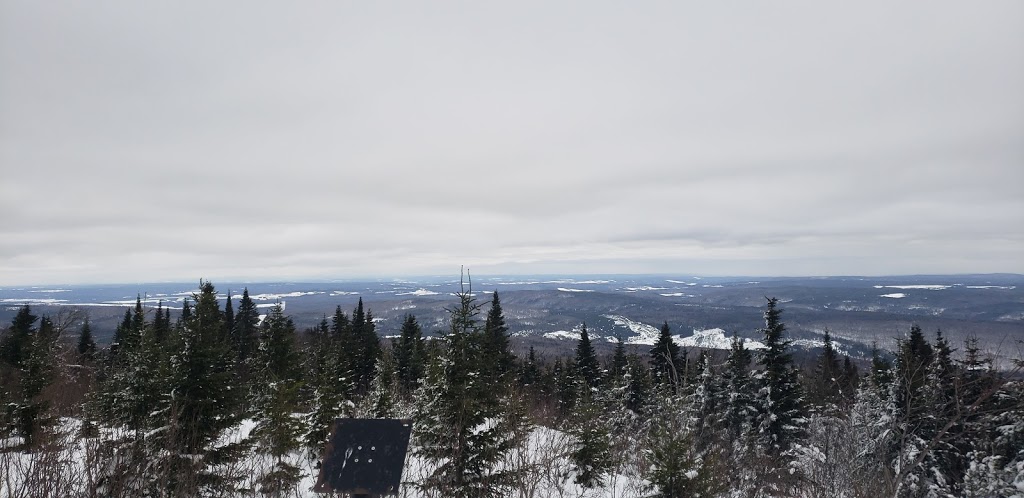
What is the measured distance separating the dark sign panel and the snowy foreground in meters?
0.96

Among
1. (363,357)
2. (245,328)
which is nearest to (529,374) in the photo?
(363,357)

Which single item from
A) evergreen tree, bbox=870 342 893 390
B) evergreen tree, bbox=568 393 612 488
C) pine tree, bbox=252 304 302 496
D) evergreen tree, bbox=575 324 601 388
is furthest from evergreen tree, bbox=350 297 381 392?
evergreen tree, bbox=870 342 893 390

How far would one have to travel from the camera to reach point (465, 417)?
41.3 feet

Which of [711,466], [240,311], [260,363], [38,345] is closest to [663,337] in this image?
[711,466]

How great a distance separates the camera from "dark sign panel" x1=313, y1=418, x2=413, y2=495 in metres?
7.59

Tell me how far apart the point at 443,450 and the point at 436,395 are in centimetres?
148

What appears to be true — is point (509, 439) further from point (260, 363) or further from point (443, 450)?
point (260, 363)

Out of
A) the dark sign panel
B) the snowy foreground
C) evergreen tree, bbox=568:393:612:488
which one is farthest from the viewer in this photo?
evergreen tree, bbox=568:393:612:488

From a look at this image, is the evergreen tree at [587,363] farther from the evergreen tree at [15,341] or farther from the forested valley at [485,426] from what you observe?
the evergreen tree at [15,341]

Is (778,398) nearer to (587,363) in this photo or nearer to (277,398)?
(587,363)

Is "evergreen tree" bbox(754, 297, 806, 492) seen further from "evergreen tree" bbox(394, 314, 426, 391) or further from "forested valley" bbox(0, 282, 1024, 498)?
"evergreen tree" bbox(394, 314, 426, 391)

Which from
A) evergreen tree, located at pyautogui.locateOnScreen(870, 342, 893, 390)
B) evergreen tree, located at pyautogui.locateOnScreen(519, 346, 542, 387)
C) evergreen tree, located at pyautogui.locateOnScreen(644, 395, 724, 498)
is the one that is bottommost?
evergreen tree, located at pyautogui.locateOnScreen(519, 346, 542, 387)

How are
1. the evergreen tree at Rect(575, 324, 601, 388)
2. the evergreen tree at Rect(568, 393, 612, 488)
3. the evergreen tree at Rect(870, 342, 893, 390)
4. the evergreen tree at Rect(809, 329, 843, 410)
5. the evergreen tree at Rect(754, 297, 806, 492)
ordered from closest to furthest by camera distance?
the evergreen tree at Rect(568, 393, 612, 488), the evergreen tree at Rect(754, 297, 806, 492), the evergreen tree at Rect(870, 342, 893, 390), the evergreen tree at Rect(809, 329, 843, 410), the evergreen tree at Rect(575, 324, 601, 388)

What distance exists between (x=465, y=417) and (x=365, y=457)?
5.04 meters
